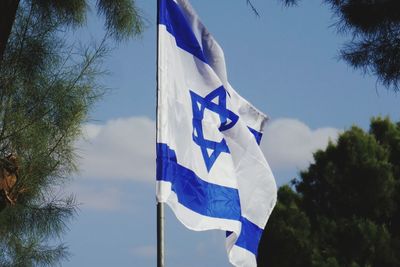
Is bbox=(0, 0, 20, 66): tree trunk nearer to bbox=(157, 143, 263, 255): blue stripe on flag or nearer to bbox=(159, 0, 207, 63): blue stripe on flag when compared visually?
bbox=(159, 0, 207, 63): blue stripe on flag

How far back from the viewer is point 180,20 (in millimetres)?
5445

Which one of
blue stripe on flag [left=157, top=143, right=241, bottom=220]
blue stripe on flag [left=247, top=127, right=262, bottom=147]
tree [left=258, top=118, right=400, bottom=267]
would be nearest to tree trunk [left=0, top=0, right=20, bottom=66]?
blue stripe on flag [left=247, top=127, right=262, bottom=147]

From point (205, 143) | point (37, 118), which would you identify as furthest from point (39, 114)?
point (205, 143)

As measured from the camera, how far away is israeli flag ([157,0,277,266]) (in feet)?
16.1

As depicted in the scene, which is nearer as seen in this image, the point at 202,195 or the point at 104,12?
the point at 202,195

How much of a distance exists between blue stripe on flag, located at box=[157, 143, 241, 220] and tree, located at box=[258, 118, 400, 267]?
33.2ft

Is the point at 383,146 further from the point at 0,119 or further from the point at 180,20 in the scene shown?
the point at 180,20

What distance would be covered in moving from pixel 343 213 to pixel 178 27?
1146 centimetres

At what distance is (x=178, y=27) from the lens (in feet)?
17.8

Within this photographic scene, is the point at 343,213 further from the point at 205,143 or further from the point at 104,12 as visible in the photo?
the point at 205,143

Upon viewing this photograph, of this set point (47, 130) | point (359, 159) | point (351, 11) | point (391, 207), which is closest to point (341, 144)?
point (359, 159)

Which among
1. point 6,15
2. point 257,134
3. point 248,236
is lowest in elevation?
point 248,236

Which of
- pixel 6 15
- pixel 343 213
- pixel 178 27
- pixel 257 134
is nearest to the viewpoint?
pixel 178 27

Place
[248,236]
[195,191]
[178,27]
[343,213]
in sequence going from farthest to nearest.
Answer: [343,213] → [248,236] → [178,27] → [195,191]
